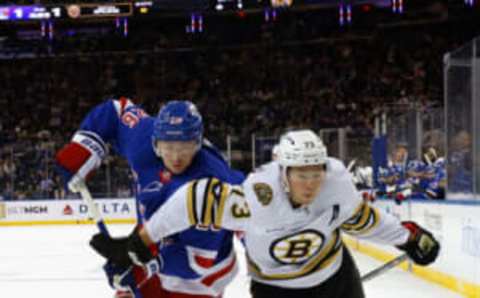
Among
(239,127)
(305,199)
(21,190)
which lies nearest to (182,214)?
(305,199)

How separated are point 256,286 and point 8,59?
1639 cm

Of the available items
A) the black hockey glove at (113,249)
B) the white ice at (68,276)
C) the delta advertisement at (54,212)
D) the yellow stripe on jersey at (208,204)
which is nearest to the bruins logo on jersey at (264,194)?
the yellow stripe on jersey at (208,204)

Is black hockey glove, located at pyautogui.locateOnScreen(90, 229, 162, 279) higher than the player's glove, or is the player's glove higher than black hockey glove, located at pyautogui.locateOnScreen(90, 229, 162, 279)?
black hockey glove, located at pyautogui.locateOnScreen(90, 229, 162, 279)

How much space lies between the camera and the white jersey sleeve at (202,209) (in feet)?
6.45

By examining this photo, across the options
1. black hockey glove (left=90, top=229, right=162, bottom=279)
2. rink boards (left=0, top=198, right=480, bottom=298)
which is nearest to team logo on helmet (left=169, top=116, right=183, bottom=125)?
black hockey glove (left=90, top=229, right=162, bottom=279)

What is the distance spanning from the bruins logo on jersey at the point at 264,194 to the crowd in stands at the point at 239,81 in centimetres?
1178

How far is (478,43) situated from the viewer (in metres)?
4.70

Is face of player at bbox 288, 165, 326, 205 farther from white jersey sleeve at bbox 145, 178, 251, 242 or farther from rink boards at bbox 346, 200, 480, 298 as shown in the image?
rink boards at bbox 346, 200, 480, 298

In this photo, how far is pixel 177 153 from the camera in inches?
86.1

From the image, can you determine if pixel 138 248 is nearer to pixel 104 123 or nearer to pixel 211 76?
pixel 104 123

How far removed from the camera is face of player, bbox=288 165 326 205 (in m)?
1.98

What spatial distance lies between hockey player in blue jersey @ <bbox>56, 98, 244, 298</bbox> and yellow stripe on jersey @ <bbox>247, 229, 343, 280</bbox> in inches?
5.7

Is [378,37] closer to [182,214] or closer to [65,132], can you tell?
[65,132]

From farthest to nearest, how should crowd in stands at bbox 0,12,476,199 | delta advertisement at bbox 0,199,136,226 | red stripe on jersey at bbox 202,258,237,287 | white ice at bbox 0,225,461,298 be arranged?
crowd in stands at bbox 0,12,476,199, delta advertisement at bbox 0,199,136,226, white ice at bbox 0,225,461,298, red stripe on jersey at bbox 202,258,237,287
